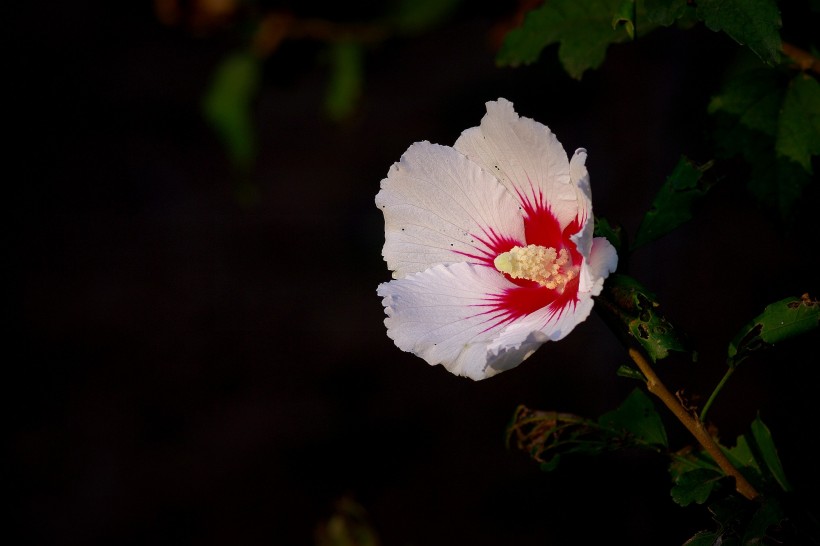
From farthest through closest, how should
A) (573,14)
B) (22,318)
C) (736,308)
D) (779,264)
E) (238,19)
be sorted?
(22,318), (238,19), (736,308), (779,264), (573,14)

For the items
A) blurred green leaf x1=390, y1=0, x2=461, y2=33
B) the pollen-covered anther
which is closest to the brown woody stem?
the pollen-covered anther

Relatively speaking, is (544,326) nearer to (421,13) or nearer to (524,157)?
(524,157)

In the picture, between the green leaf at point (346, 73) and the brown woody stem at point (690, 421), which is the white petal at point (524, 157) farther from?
the green leaf at point (346, 73)

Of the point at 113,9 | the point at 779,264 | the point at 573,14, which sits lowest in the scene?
the point at 779,264

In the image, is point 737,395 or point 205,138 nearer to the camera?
point 737,395

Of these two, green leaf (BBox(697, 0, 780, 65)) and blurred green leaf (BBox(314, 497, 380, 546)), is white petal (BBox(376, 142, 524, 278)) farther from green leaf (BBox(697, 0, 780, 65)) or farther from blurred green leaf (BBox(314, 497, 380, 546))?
blurred green leaf (BBox(314, 497, 380, 546))

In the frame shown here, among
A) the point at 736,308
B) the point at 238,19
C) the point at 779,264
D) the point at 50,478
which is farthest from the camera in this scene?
the point at 50,478

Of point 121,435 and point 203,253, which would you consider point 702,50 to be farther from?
point 121,435

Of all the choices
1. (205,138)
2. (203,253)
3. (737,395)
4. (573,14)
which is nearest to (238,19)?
(205,138)
